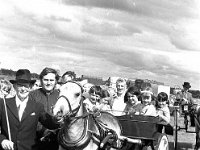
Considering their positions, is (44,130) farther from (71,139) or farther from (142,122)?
(142,122)

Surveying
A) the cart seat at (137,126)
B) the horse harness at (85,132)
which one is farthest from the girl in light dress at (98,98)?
the horse harness at (85,132)

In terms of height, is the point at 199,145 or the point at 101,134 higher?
the point at 101,134

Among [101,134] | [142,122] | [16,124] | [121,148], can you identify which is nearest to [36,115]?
[16,124]

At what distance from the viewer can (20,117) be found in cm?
426

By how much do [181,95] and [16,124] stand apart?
771 cm

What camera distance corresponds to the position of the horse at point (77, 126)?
4344mm

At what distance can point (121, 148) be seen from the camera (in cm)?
526

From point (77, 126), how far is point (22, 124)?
0.70m

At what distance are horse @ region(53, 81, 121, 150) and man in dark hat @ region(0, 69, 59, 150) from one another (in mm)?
220

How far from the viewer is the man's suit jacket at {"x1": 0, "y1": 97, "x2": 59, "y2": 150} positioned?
4223 mm

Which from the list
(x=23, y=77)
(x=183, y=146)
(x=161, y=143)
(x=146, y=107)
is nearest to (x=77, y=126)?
(x=23, y=77)

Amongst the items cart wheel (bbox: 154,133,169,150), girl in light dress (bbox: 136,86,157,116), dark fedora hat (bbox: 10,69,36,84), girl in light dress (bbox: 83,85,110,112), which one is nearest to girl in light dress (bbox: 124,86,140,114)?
girl in light dress (bbox: 136,86,157,116)

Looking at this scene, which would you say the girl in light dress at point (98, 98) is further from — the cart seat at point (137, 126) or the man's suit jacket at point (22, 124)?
the man's suit jacket at point (22, 124)

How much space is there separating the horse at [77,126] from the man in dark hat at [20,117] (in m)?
0.22
